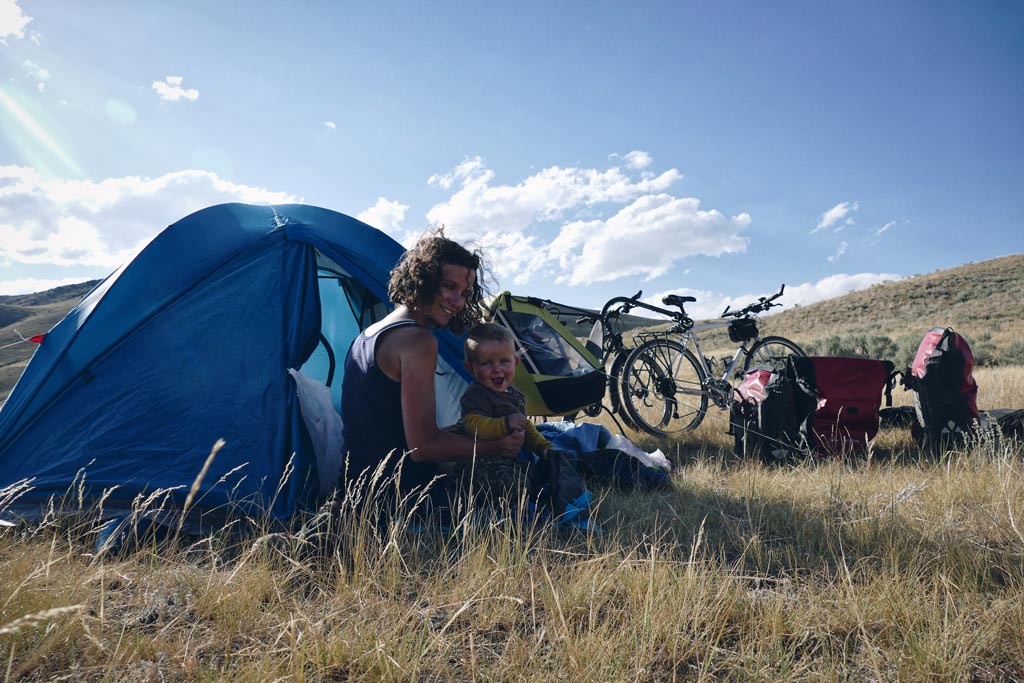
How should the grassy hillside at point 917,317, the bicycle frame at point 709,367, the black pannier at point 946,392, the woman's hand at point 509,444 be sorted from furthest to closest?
the grassy hillside at point 917,317 < the bicycle frame at point 709,367 < the black pannier at point 946,392 < the woman's hand at point 509,444

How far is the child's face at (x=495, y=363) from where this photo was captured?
11.3 ft

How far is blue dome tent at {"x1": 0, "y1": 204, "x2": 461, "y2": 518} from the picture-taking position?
11.0 ft

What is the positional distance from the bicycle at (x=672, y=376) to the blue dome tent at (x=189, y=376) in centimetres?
354

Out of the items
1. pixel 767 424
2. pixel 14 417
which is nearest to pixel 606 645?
pixel 767 424

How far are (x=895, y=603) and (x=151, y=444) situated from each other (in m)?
3.84

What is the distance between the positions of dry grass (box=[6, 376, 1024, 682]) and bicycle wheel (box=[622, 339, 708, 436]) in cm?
328

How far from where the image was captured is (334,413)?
13.6 feet

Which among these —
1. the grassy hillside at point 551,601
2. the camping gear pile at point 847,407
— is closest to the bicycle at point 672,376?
the camping gear pile at point 847,407

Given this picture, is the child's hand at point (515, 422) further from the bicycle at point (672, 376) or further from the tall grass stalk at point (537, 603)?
the bicycle at point (672, 376)

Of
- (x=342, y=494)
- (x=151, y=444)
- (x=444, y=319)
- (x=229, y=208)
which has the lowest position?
(x=342, y=494)

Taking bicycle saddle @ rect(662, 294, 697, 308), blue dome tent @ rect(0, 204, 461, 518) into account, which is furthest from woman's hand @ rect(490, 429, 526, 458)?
bicycle saddle @ rect(662, 294, 697, 308)

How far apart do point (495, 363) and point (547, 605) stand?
1523mm

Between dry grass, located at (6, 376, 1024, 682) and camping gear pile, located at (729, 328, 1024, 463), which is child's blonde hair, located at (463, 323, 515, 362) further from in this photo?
camping gear pile, located at (729, 328, 1024, 463)

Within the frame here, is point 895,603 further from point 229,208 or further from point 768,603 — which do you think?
point 229,208
